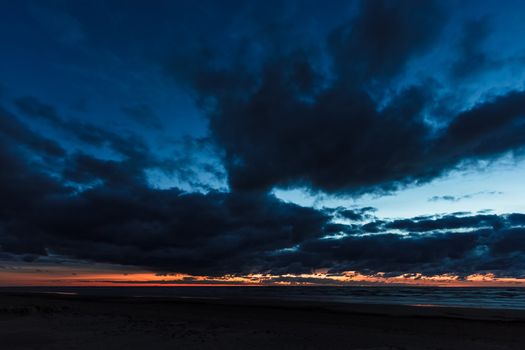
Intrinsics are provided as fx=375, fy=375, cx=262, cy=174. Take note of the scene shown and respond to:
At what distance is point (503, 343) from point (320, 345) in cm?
1320

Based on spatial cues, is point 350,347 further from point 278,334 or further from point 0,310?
point 0,310

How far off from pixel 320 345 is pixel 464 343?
10.2 metres

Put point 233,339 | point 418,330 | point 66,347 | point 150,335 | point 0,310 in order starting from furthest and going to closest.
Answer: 1. point 0,310
2. point 418,330
3. point 150,335
4. point 233,339
5. point 66,347

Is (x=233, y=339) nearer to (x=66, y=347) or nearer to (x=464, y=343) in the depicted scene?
(x=66, y=347)

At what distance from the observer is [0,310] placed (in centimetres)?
4322

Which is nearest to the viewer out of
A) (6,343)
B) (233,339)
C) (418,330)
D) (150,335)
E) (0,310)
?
(6,343)

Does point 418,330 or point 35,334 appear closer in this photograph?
point 35,334

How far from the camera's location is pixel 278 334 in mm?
27797

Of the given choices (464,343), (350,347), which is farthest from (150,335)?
(464,343)

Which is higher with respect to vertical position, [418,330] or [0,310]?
[0,310]

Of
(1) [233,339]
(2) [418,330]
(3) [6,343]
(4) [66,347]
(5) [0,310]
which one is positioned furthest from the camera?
(5) [0,310]

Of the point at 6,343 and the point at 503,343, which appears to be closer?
the point at 6,343

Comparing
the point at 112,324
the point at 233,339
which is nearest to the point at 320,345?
the point at 233,339

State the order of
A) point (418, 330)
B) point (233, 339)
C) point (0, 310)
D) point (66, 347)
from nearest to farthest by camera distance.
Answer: point (66, 347), point (233, 339), point (418, 330), point (0, 310)
